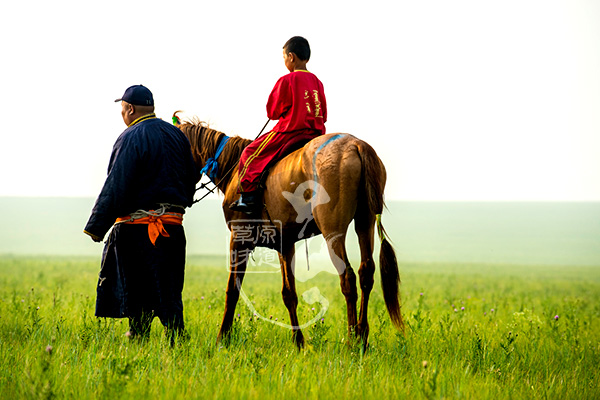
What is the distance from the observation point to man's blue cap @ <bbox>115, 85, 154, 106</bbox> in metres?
5.25

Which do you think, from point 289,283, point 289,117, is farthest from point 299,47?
point 289,283

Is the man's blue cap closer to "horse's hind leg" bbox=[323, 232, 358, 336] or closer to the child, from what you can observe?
the child

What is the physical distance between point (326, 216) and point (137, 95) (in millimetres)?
2395

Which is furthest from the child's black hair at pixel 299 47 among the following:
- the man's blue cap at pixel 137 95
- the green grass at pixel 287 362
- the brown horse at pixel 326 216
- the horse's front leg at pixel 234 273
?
the green grass at pixel 287 362

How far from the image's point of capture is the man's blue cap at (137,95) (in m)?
5.25

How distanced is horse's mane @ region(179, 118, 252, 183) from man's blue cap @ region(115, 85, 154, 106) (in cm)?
145

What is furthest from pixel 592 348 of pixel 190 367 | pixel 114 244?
pixel 114 244

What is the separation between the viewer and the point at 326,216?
4.95 m

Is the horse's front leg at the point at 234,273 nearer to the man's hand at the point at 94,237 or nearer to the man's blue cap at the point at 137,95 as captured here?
the man's hand at the point at 94,237

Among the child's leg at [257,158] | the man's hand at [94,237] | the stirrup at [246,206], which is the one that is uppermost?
the child's leg at [257,158]

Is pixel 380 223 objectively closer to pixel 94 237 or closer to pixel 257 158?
pixel 257 158

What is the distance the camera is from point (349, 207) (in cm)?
489

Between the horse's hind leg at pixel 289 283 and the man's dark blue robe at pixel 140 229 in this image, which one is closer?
the man's dark blue robe at pixel 140 229

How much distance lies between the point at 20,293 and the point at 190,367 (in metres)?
6.66
